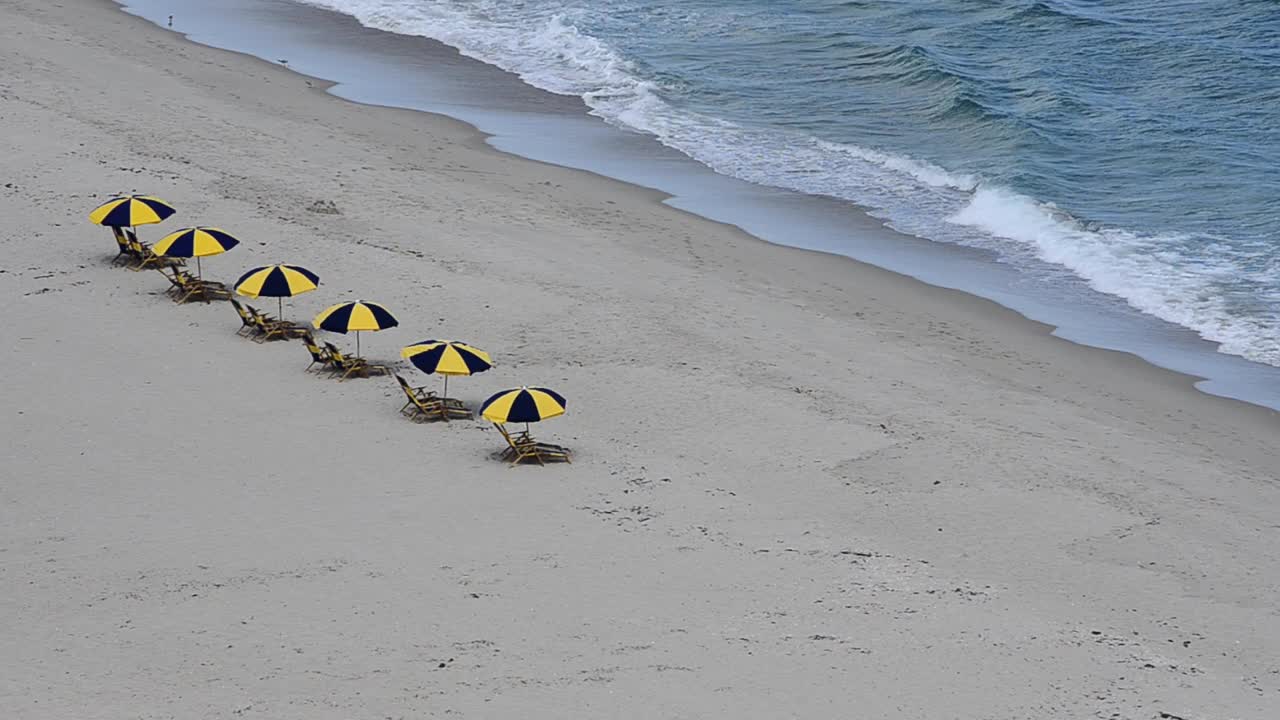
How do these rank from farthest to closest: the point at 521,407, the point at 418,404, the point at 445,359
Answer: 1. the point at 418,404
2. the point at 445,359
3. the point at 521,407

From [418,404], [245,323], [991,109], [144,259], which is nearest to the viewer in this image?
[418,404]

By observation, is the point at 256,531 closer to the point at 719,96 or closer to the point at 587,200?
the point at 587,200

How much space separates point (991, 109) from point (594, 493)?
1773 cm

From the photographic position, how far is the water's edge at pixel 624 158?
1884 cm

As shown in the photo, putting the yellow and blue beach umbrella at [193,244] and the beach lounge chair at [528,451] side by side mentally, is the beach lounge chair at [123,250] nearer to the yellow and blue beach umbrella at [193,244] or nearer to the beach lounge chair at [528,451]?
the yellow and blue beach umbrella at [193,244]

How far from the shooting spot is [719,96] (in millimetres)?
29562

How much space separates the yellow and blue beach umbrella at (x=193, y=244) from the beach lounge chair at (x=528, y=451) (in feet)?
14.7

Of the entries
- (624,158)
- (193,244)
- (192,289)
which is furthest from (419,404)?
(624,158)

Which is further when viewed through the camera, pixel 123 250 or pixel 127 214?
pixel 123 250

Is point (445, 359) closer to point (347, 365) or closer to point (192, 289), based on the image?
point (347, 365)

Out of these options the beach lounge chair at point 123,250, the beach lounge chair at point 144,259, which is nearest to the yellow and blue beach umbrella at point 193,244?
the beach lounge chair at point 144,259

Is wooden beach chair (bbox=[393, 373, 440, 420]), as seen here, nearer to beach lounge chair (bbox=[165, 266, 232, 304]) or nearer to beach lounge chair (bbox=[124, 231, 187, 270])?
beach lounge chair (bbox=[165, 266, 232, 304])

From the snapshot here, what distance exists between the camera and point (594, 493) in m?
13.4

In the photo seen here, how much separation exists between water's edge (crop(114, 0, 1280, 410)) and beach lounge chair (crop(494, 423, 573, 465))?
7943 mm
